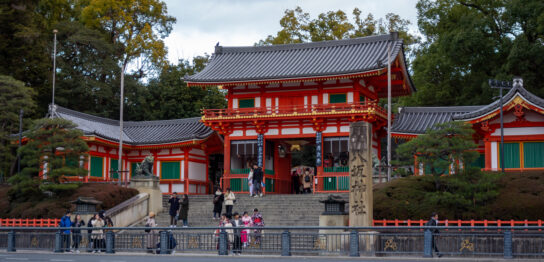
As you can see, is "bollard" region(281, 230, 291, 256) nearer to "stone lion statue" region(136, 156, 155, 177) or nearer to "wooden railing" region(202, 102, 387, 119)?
"stone lion statue" region(136, 156, 155, 177)

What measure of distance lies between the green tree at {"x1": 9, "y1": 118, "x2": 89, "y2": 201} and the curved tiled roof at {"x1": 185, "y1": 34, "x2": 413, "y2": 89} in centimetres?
955

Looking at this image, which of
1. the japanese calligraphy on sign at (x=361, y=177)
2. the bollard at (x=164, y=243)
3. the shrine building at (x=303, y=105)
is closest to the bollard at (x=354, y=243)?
the japanese calligraphy on sign at (x=361, y=177)

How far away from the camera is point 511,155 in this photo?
3127 centimetres

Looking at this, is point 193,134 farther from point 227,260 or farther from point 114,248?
point 227,260

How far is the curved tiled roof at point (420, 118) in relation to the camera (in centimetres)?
3562

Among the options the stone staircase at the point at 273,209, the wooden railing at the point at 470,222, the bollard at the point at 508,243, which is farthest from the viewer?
the stone staircase at the point at 273,209

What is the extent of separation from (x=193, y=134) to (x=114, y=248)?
59.2 feet

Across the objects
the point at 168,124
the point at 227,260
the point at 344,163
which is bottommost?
the point at 227,260

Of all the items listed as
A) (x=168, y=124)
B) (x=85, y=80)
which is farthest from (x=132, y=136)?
(x=85, y=80)

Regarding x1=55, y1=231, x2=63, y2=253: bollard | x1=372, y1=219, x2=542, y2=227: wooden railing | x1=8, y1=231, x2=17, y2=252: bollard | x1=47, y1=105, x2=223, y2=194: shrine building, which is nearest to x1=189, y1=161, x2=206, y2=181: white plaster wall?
x1=47, y1=105, x2=223, y2=194: shrine building

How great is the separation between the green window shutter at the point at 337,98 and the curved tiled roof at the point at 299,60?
1.55 m

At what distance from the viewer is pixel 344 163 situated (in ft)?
121

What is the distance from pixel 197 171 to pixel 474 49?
1945 cm

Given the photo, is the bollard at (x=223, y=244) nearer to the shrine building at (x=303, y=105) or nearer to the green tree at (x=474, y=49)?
the shrine building at (x=303, y=105)
